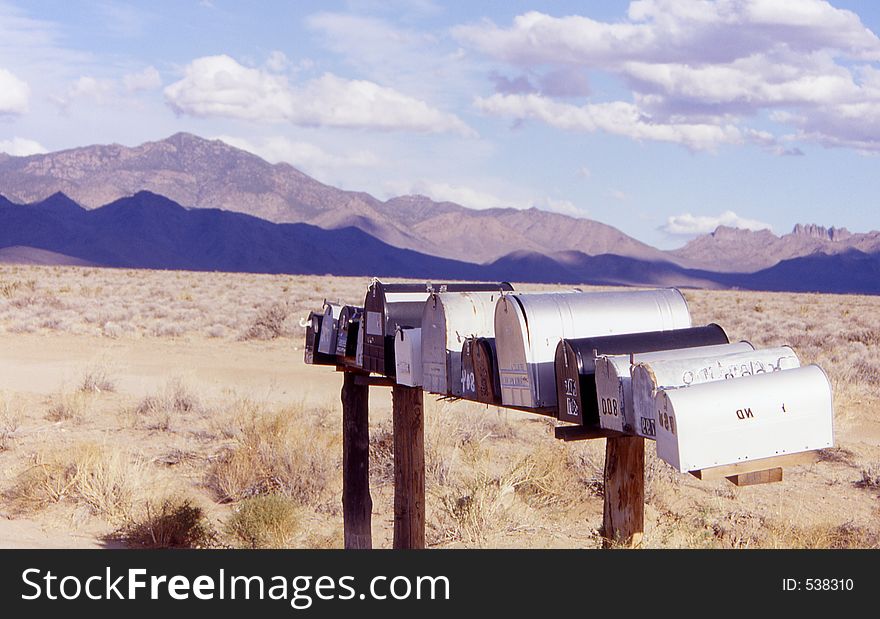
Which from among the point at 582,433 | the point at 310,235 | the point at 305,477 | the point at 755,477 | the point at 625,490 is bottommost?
the point at 305,477

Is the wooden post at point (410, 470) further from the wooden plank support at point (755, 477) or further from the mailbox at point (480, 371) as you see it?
the wooden plank support at point (755, 477)

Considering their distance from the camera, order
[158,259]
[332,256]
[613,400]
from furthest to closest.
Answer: [332,256] → [158,259] → [613,400]

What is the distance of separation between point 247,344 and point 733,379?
17.2 meters

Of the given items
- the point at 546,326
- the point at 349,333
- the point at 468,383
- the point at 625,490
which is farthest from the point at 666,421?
the point at 349,333

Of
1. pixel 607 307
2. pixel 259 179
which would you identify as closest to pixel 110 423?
pixel 607 307

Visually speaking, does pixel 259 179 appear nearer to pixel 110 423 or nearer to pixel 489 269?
pixel 489 269

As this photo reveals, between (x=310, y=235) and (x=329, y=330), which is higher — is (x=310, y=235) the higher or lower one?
the higher one

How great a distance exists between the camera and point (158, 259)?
94562 mm

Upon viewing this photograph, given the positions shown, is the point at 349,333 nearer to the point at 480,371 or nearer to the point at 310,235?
the point at 480,371

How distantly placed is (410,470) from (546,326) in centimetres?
195

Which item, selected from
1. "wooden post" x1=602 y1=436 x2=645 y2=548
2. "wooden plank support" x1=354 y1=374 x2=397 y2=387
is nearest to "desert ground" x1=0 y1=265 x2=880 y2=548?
"wooden post" x1=602 y1=436 x2=645 y2=548

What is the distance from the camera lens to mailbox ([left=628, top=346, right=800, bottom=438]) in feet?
12.3

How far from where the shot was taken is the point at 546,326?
14.6 ft

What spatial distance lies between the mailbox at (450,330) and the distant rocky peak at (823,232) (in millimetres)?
155268
